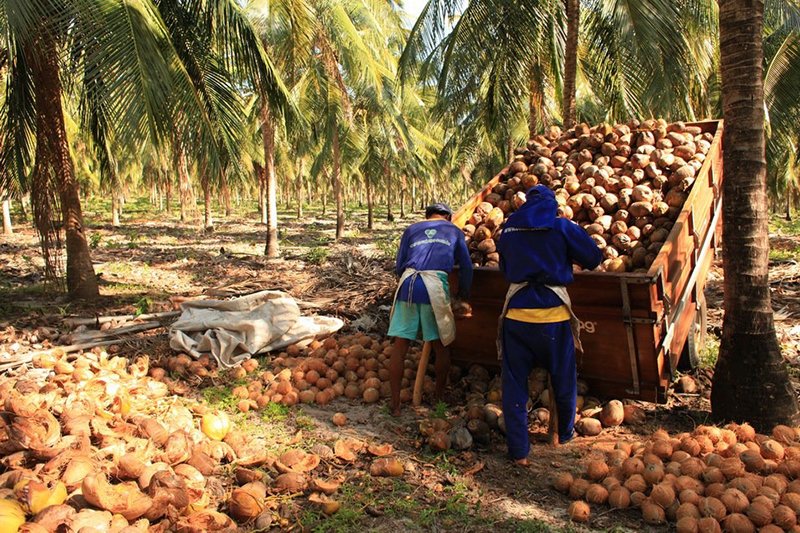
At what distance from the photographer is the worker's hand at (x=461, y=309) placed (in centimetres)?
422

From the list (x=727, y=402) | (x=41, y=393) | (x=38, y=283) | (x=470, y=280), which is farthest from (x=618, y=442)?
(x=38, y=283)

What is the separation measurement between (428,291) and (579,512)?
1880 mm

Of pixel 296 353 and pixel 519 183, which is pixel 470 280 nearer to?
pixel 519 183

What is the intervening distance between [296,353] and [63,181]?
4363 mm

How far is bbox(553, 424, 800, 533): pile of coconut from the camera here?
2.58 metres

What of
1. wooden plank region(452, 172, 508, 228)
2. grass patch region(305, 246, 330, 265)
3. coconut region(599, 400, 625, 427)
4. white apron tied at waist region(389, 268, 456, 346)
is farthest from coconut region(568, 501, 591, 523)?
grass patch region(305, 246, 330, 265)

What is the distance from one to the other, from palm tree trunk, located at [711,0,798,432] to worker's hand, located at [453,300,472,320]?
1752 millimetres

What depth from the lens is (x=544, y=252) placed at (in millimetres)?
3570

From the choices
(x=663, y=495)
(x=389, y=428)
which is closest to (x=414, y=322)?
(x=389, y=428)

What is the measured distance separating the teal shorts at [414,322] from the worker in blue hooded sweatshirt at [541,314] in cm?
72

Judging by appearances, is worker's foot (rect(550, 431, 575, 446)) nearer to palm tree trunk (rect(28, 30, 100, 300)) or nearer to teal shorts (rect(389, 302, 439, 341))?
teal shorts (rect(389, 302, 439, 341))

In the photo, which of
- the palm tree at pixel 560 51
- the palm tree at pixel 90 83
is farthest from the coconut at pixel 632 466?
the palm tree at pixel 560 51

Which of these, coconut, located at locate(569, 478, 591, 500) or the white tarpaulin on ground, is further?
the white tarpaulin on ground

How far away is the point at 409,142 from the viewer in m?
20.0
